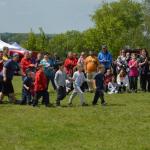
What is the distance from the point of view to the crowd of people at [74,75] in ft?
62.4

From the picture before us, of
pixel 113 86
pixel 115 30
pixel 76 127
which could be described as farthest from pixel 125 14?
pixel 76 127

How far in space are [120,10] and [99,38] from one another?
23.7 m

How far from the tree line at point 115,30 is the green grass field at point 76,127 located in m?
60.6

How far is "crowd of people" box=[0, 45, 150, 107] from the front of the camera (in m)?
19.0

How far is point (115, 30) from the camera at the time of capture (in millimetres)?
86000

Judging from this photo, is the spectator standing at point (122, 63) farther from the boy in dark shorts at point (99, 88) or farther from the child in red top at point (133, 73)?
the boy in dark shorts at point (99, 88)

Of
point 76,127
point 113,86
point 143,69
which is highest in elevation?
point 143,69

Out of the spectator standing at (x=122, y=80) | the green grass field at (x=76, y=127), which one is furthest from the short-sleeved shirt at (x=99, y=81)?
the spectator standing at (x=122, y=80)

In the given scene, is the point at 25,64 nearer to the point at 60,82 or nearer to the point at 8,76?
the point at 8,76

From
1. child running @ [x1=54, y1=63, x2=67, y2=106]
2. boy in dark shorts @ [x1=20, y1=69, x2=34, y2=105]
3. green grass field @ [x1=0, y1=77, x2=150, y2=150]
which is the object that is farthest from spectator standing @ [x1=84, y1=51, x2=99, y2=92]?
boy in dark shorts @ [x1=20, y1=69, x2=34, y2=105]

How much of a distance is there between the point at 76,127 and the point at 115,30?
72552 mm

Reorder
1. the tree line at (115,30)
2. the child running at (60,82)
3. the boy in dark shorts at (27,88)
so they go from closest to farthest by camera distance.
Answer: the child running at (60,82) → the boy in dark shorts at (27,88) → the tree line at (115,30)

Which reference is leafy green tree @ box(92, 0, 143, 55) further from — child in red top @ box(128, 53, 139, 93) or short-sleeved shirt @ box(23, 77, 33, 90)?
short-sleeved shirt @ box(23, 77, 33, 90)

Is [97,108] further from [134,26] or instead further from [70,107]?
[134,26]
